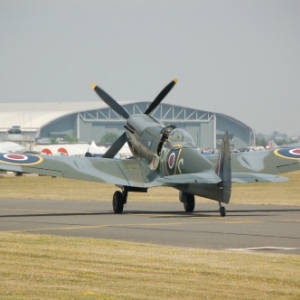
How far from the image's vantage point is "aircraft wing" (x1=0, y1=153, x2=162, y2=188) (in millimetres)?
30781

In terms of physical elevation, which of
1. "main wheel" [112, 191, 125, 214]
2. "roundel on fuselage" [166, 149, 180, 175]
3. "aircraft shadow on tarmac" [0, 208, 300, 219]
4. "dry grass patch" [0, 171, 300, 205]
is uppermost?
"roundel on fuselage" [166, 149, 180, 175]

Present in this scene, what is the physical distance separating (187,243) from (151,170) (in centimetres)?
1172

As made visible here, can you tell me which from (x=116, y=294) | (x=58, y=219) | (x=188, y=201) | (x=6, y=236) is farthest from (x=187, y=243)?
(x=188, y=201)

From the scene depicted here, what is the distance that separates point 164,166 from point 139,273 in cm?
1573

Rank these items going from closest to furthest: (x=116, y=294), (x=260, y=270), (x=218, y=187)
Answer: (x=116, y=294) → (x=260, y=270) → (x=218, y=187)

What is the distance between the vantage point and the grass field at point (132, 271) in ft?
43.4

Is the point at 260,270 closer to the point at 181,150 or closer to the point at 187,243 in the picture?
the point at 187,243

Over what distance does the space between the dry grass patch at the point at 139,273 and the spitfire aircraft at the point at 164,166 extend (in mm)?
8605

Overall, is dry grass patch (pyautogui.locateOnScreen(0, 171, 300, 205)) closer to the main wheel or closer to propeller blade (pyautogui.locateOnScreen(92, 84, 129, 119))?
propeller blade (pyautogui.locateOnScreen(92, 84, 129, 119))

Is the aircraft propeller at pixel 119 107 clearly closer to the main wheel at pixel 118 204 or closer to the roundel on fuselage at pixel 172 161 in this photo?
the main wheel at pixel 118 204

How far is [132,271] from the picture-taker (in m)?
15.3

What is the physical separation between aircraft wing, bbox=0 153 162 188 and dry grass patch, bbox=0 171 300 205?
7.73 m

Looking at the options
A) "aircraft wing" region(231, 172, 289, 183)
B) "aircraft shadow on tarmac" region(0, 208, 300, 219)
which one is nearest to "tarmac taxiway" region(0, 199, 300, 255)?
"aircraft shadow on tarmac" region(0, 208, 300, 219)

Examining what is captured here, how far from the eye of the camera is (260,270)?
15.3 meters
